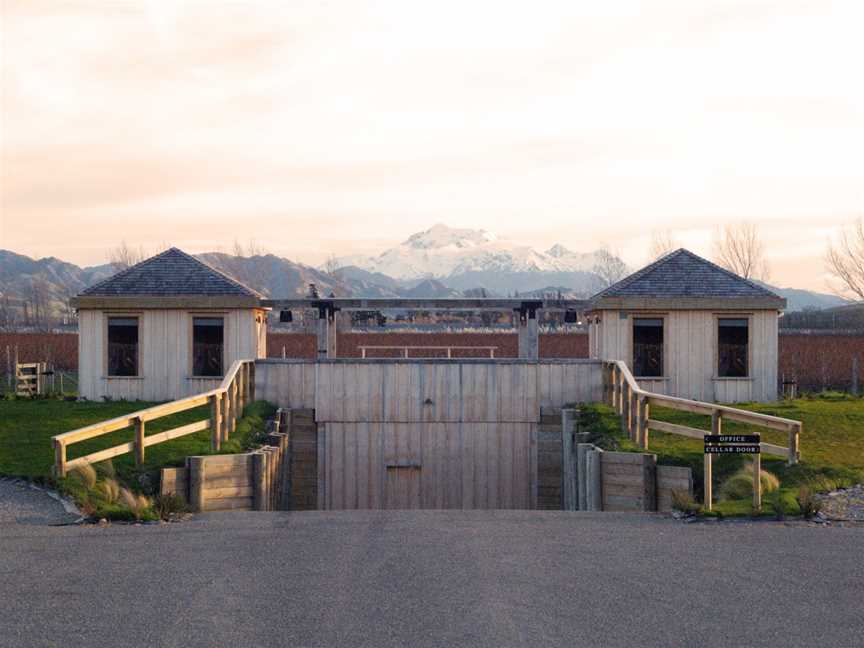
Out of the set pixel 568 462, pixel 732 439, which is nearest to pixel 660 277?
pixel 568 462

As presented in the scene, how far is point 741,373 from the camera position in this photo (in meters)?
25.9

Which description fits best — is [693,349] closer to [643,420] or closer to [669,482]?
[643,420]

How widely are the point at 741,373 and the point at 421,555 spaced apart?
55.0 ft

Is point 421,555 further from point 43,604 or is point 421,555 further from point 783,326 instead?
point 783,326

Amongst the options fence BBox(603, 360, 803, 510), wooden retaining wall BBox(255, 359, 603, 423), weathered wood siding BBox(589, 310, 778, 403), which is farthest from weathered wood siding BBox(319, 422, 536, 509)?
weathered wood siding BBox(589, 310, 778, 403)

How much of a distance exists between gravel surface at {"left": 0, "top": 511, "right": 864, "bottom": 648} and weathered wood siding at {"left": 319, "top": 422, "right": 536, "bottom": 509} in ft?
29.7

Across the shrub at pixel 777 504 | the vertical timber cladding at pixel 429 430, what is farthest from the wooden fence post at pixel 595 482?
the vertical timber cladding at pixel 429 430

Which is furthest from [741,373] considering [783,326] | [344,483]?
[783,326]

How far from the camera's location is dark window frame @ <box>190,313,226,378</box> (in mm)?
25922

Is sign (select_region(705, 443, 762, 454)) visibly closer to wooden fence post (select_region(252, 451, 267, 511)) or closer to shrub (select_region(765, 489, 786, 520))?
shrub (select_region(765, 489, 786, 520))

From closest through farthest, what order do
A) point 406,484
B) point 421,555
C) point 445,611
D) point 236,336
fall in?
point 445,611
point 421,555
point 406,484
point 236,336

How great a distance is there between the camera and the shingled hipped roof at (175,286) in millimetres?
25703

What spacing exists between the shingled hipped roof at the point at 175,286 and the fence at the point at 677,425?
9.09 m

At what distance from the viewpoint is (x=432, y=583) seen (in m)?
9.74
